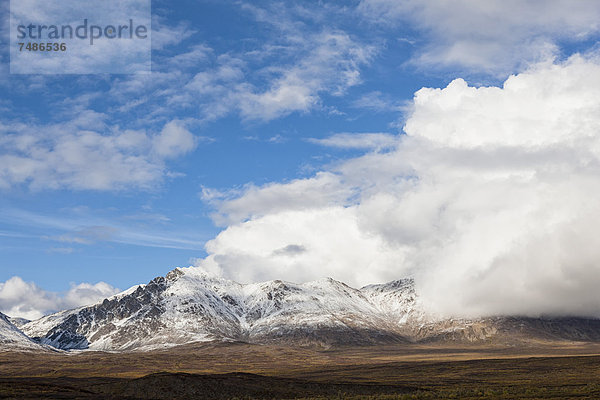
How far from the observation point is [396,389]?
129 metres

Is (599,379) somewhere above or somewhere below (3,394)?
below

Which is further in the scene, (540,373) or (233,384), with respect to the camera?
(540,373)

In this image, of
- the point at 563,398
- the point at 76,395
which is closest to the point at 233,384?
the point at 76,395

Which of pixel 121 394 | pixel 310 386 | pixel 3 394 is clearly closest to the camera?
pixel 3 394

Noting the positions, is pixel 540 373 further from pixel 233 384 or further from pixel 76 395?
pixel 76 395

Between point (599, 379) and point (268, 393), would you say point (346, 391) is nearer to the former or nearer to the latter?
point (268, 393)

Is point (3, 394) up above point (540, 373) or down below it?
above

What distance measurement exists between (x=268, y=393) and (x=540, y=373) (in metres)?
97.8

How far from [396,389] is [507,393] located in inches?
1136

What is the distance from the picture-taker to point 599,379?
140875 millimetres

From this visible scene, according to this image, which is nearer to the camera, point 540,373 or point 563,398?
point 563,398

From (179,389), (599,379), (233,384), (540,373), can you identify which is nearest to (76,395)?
(179,389)

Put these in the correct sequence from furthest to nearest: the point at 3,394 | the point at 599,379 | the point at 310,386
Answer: the point at 599,379, the point at 310,386, the point at 3,394

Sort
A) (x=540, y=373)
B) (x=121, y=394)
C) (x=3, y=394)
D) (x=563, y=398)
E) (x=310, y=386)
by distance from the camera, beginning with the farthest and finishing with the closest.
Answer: (x=540, y=373) → (x=310, y=386) → (x=121, y=394) → (x=3, y=394) → (x=563, y=398)
